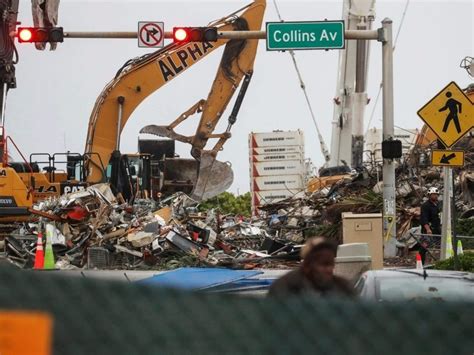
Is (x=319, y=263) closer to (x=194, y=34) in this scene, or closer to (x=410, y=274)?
(x=410, y=274)

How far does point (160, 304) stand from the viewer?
4.34m

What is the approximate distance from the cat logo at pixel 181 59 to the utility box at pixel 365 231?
553 inches

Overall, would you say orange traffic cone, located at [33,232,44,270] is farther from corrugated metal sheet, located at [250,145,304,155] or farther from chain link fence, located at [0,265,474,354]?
corrugated metal sheet, located at [250,145,304,155]

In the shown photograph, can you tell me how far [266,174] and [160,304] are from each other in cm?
4947

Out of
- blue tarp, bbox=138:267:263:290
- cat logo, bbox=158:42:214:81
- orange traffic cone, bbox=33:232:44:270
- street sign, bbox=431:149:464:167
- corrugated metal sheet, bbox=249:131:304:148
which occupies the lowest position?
orange traffic cone, bbox=33:232:44:270

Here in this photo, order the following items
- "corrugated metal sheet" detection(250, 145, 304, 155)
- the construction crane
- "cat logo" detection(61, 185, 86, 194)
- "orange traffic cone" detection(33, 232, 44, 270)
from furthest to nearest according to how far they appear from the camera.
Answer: "corrugated metal sheet" detection(250, 145, 304, 155) → the construction crane → "cat logo" detection(61, 185, 86, 194) → "orange traffic cone" detection(33, 232, 44, 270)

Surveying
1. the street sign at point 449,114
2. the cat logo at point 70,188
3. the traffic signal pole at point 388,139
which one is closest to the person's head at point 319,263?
the street sign at point 449,114

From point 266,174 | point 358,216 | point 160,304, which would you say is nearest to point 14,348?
point 160,304

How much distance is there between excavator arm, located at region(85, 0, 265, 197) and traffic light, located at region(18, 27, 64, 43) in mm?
7632

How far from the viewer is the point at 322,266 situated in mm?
8789

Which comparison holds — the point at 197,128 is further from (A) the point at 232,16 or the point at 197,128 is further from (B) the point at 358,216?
(B) the point at 358,216

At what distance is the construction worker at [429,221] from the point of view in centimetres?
2302

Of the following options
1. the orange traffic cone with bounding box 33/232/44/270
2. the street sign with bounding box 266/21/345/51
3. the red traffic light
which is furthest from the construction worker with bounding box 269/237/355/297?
the red traffic light

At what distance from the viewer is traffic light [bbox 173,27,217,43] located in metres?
25.7
